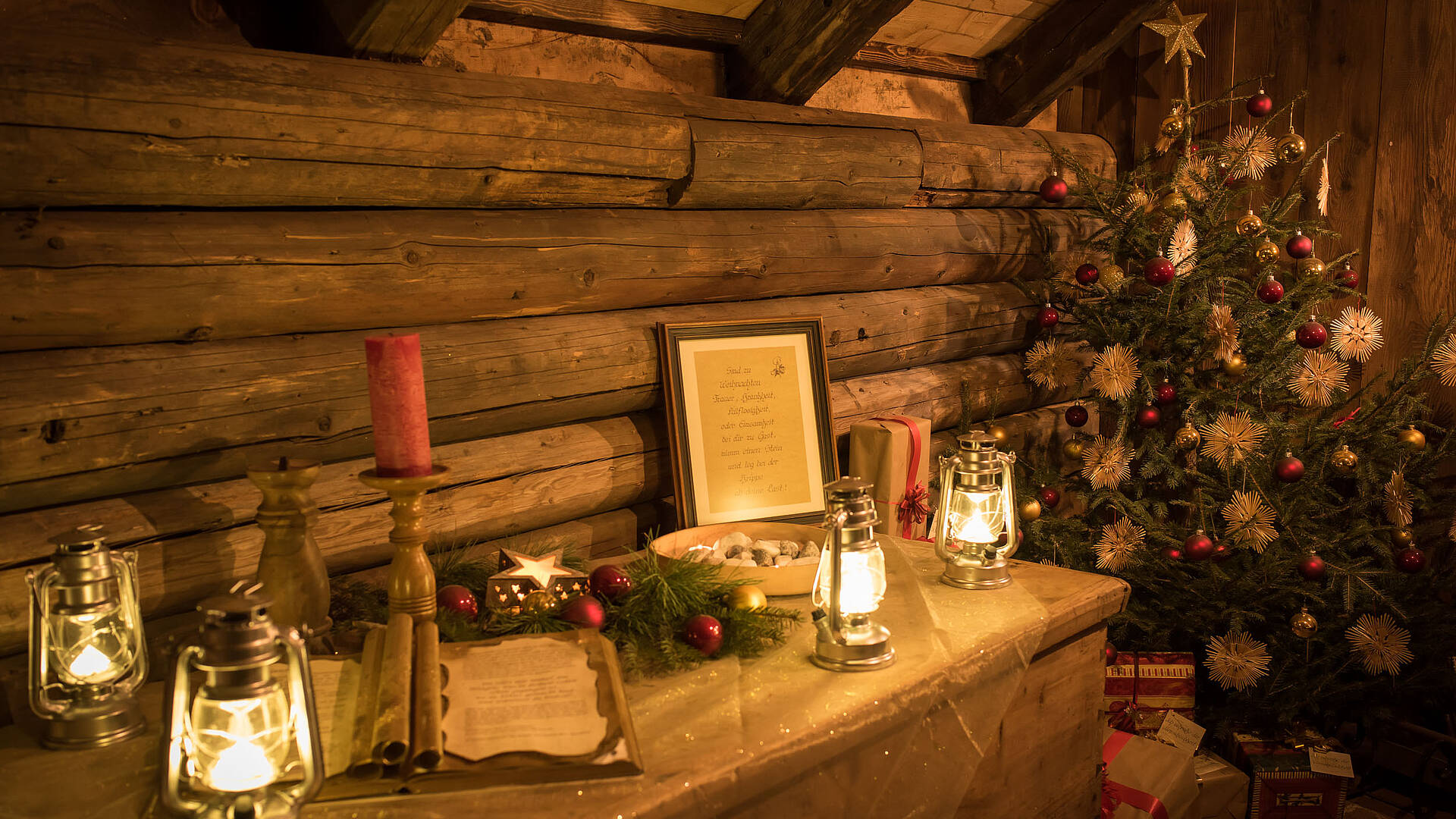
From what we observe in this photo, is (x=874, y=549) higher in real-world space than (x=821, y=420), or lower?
lower

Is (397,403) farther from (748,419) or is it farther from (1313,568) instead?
(1313,568)

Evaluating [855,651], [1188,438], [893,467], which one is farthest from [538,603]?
[1188,438]

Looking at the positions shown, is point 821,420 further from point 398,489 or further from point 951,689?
point 398,489

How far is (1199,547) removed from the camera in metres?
2.78

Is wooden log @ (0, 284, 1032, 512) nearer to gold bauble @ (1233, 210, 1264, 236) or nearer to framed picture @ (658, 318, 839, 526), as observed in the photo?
framed picture @ (658, 318, 839, 526)

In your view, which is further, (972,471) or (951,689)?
(972,471)

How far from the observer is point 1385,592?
9.32ft

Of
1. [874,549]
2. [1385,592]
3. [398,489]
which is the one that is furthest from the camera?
[1385,592]

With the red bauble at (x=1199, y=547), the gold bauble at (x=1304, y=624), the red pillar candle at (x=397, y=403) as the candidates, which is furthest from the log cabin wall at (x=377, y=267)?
the gold bauble at (x=1304, y=624)

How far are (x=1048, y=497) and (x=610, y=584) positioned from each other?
1.86 metres

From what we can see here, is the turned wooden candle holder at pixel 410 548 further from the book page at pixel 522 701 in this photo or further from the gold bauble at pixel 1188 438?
the gold bauble at pixel 1188 438

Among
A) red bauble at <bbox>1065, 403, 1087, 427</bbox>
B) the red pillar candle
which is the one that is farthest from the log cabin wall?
red bauble at <bbox>1065, 403, 1087, 427</bbox>

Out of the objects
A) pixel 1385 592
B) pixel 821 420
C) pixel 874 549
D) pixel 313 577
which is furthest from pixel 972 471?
pixel 1385 592

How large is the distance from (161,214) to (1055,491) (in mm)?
2608
